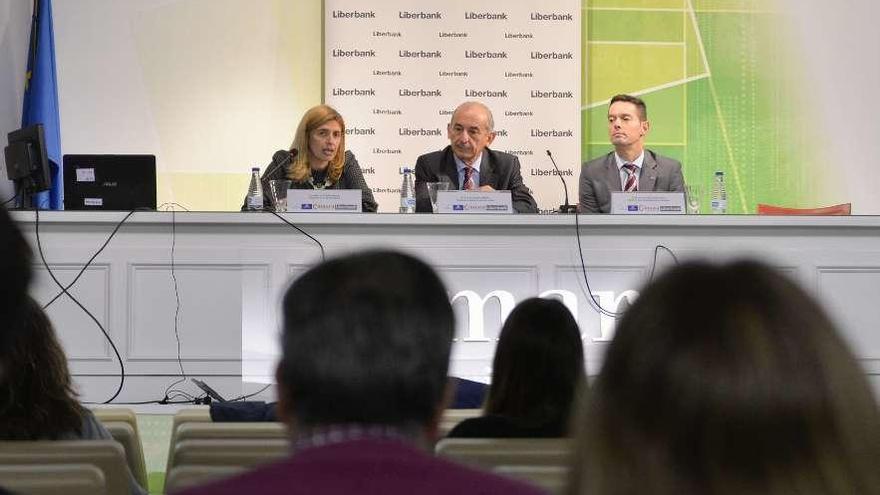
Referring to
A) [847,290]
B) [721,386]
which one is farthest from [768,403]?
[847,290]

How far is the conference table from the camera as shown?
497 cm

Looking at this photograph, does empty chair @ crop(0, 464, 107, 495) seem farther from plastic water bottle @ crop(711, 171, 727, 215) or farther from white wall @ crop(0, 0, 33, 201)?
white wall @ crop(0, 0, 33, 201)

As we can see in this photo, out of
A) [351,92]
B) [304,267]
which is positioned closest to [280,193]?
[304,267]

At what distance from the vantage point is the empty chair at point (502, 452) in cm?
176

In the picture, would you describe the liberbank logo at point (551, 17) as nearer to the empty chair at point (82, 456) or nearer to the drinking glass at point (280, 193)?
the drinking glass at point (280, 193)

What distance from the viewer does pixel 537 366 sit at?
7.64 feet

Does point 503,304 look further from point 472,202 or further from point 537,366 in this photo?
point 537,366

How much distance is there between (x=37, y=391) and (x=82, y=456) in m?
0.53

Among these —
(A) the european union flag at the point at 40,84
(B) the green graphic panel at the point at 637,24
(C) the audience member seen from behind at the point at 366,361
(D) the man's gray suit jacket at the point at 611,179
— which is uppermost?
(B) the green graphic panel at the point at 637,24

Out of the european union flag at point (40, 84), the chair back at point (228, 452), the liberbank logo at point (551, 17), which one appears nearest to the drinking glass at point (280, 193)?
the european union flag at point (40, 84)

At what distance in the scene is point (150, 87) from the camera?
7.39 meters

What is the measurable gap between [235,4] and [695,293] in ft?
23.1

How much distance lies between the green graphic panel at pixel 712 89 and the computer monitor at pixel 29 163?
11.6 ft

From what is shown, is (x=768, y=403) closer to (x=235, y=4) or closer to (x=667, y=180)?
(x=667, y=180)
